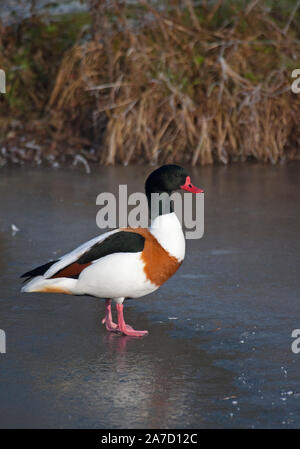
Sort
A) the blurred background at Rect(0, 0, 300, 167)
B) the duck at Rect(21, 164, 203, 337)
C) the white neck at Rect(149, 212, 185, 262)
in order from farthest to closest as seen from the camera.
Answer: the blurred background at Rect(0, 0, 300, 167)
the white neck at Rect(149, 212, 185, 262)
the duck at Rect(21, 164, 203, 337)

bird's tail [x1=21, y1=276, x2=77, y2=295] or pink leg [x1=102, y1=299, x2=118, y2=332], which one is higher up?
bird's tail [x1=21, y1=276, x2=77, y2=295]

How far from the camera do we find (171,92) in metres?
12.5

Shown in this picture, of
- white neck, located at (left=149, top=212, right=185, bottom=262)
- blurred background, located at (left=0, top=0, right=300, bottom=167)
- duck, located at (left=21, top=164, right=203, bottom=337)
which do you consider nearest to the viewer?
duck, located at (left=21, top=164, right=203, bottom=337)

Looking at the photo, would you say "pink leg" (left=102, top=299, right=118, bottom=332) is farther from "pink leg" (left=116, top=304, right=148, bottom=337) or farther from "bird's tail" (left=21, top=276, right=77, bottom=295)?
"bird's tail" (left=21, top=276, right=77, bottom=295)

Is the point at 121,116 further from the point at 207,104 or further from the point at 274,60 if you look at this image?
the point at 274,60

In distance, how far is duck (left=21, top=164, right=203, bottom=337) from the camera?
18.2 ft

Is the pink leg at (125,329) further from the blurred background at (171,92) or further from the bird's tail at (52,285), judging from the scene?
the blurred background at (171,92)

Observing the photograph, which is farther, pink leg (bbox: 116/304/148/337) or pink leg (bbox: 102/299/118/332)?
pink leg (bbox: 102/299/118/332)

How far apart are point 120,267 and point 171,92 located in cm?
727

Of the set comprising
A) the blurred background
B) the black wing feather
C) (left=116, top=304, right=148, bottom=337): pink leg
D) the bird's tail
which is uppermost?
the blurred background

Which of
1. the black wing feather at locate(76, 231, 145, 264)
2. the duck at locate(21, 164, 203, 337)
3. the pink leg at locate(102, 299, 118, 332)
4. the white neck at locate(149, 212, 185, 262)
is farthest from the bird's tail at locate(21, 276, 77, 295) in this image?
the white neck at locate(149, 212, 185, 262)

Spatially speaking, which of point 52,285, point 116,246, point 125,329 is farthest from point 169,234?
point 52,285

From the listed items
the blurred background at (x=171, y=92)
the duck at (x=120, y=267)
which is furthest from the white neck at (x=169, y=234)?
the blurred background at (x=171, y=92)

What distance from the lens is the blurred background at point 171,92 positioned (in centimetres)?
1246
